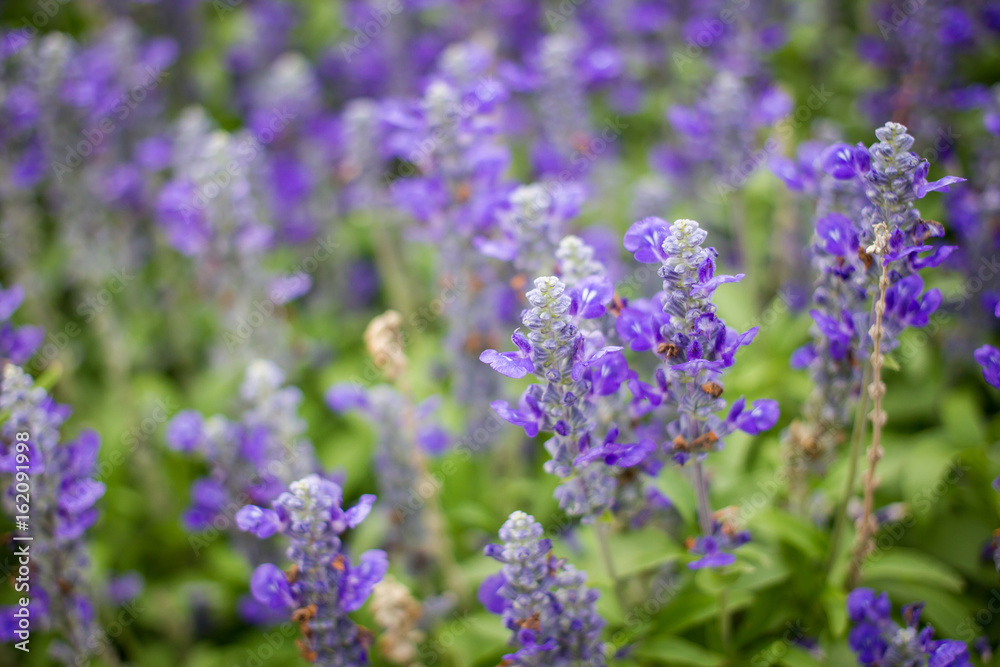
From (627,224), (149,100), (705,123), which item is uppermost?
(705,123)

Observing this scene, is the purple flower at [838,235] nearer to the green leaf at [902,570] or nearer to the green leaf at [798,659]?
the green leaf at [902,570]

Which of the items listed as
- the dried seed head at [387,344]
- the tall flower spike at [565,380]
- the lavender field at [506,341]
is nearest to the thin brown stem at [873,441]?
the lavender field at [506,341]

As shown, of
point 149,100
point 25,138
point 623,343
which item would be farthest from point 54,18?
point 623,343

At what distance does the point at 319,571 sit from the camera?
3.29 m

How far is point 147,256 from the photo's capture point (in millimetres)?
7773

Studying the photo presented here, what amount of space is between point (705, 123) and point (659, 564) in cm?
316

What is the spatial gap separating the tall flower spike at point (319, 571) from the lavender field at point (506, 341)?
0.06 feet

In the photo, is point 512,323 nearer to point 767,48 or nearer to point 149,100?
point 767,48

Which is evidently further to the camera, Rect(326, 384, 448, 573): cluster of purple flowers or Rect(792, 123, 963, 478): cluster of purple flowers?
Rect(326, 384, 448, 573): cluster of purple flowers

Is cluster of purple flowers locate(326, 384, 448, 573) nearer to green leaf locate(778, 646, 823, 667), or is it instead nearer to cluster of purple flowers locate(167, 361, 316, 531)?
cluster of purple flowers locate(167, 361, 316, 531)

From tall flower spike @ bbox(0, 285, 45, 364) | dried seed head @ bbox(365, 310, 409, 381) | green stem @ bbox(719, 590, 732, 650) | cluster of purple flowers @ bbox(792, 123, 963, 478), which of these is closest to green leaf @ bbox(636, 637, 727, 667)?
green stem @ bbox(719, 590, 732, 650)

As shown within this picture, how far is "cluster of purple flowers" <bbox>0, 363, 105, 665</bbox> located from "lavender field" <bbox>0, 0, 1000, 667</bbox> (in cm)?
2

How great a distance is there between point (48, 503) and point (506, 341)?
2.89 meters

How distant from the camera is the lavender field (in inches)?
131
